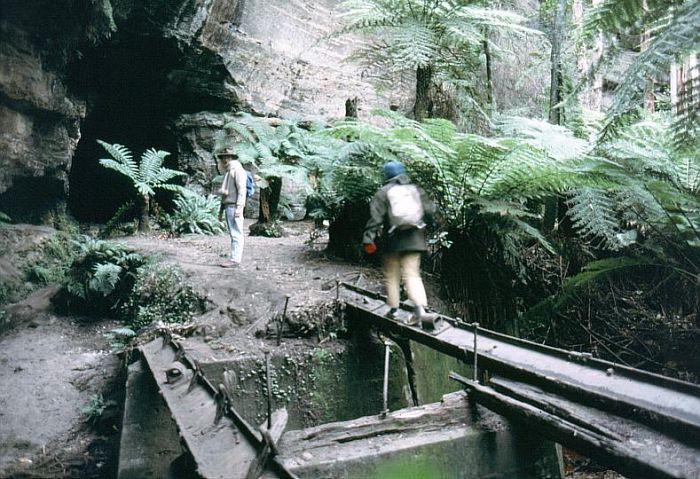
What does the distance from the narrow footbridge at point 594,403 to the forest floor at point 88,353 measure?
2.02 metres

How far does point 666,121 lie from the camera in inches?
247

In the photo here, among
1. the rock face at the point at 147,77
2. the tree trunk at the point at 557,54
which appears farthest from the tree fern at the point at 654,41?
the rock face at the point at 147,77

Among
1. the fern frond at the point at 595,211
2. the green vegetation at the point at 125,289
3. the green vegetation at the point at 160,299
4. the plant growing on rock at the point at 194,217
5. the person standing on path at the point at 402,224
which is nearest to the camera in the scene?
the person standing on path at the point at 402,224

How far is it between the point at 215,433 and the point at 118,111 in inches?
451

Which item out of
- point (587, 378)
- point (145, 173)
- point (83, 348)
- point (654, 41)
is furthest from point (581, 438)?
point (145, 173)

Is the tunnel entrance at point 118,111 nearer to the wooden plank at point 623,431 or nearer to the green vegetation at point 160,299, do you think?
the green vegetation at point 160,299

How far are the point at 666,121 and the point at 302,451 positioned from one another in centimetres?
591

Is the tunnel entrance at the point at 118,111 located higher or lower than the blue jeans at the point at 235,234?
higher

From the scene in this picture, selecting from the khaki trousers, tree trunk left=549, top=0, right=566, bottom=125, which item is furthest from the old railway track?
tree trunk left=549, top=0, right=566, bottom=125

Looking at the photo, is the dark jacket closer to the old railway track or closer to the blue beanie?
the blue beanie

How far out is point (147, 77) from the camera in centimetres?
1168

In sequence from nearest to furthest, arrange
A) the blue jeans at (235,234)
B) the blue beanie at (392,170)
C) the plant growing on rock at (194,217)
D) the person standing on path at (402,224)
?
1. the person standing on path at (402,224)
2. the blue beanie at (392,170)
3. the blue jeans at (235,234)
4. the plant growing on rock at (194,217)

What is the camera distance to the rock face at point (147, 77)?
7.89m

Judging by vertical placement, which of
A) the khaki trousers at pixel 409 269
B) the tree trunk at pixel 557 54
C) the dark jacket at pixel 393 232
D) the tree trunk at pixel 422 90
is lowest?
the khaki trousers at pixel 409 269
